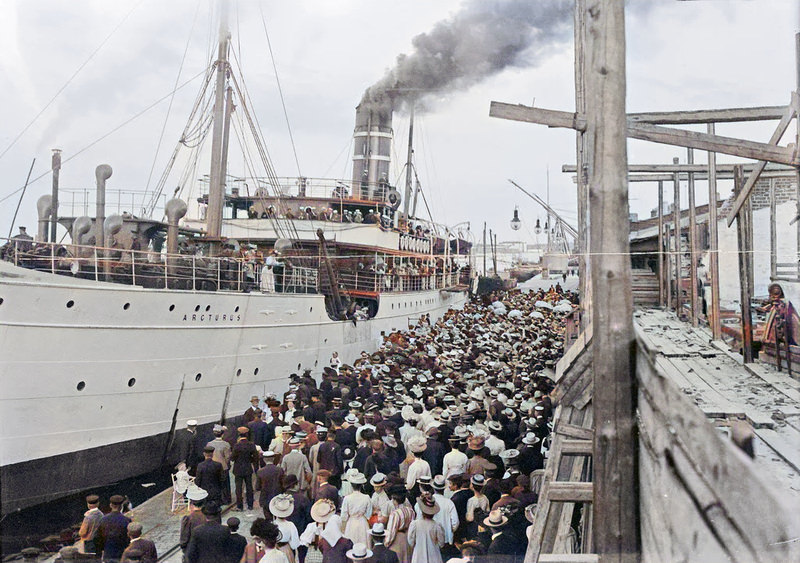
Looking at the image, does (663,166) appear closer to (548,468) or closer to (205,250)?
(548,468)

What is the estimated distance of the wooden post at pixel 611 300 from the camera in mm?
1618

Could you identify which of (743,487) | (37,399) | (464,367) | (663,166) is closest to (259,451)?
(37,399)

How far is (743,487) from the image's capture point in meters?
1.02

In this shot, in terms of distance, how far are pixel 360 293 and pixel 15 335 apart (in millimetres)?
4552

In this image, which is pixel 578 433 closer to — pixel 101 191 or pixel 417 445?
pixel 417 445

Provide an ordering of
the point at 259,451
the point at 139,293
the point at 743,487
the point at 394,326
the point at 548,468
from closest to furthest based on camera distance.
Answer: the point at 743,487 → the point at 548,468 → the point at 259,451 → the point at 139,293 → the point at 394,326

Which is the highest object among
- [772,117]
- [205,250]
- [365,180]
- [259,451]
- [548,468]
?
[365,180]

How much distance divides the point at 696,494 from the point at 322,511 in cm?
267

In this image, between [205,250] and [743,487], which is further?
[205,250]

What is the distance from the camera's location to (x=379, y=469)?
4.14 m

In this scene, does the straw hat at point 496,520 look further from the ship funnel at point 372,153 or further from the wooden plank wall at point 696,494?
the ship funnel at point 372,153

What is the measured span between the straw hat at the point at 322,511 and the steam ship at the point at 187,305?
10.2 ft

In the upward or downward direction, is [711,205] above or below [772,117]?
below

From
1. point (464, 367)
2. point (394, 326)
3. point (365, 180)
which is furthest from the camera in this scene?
point (365, 180)
